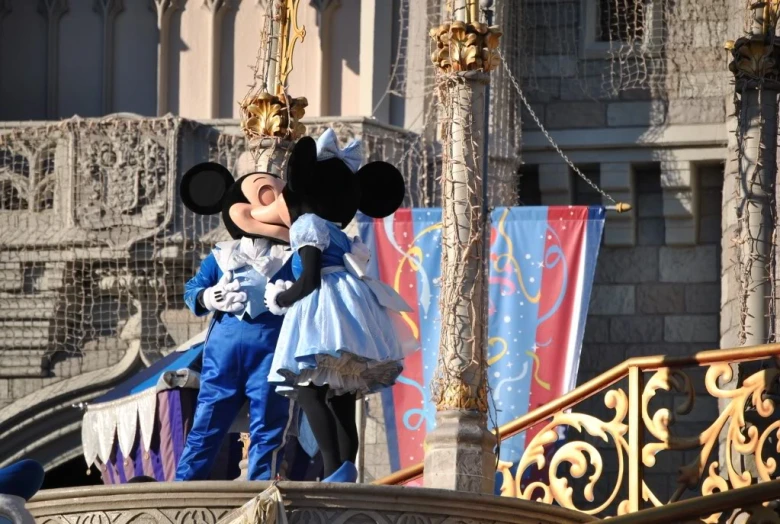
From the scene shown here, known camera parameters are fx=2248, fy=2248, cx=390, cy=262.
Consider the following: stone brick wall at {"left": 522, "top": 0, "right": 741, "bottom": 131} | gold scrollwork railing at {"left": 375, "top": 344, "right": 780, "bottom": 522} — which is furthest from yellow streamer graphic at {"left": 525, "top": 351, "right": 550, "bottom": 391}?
gold scrollwork railing at {"left": 375, "top": 344, "right": 780, "bottom": 522}

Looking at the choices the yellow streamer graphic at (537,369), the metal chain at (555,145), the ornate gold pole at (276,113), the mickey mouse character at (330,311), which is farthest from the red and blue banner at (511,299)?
the mickey mouse character at (330,311)

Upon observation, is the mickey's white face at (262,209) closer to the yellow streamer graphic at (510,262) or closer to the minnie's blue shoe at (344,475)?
the minnie's blue shoe at (344,475)

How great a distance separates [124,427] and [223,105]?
341 centimetres

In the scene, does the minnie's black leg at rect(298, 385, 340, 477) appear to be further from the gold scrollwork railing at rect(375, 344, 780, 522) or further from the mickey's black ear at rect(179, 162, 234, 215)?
the mickey's black ear at rect(179, 162, 234, 215)

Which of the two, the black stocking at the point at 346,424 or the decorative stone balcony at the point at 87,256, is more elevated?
the decorative stone balcony at the point at 87,256

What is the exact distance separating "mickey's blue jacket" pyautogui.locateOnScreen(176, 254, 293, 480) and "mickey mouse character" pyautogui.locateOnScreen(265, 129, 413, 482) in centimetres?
16

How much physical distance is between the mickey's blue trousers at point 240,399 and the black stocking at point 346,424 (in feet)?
0.95

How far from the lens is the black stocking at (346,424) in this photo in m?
7.67

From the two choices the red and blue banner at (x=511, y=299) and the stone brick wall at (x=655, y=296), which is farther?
the stone brick wall at (x=655, y=296)

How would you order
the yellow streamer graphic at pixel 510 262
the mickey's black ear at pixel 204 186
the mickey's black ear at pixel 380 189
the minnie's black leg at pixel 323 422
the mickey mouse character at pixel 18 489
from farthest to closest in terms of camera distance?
the yellow streamer graphic at pixel 510 262, the mickey's black ear at pixel 204 186, the mickey's black ear at pixel 380 189, the minnie's black leg at pixel 323 422, the mickey mouse character at pixel 18 489

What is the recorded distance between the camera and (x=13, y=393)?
13070 millimetres

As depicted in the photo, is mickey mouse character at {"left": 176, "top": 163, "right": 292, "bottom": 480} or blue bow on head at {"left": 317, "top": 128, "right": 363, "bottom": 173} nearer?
mickey mouse character at {"left": 176, "top": 163, "right": 292, "bottom": 480}

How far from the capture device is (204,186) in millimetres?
8555

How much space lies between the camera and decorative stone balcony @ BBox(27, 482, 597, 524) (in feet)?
21.8
